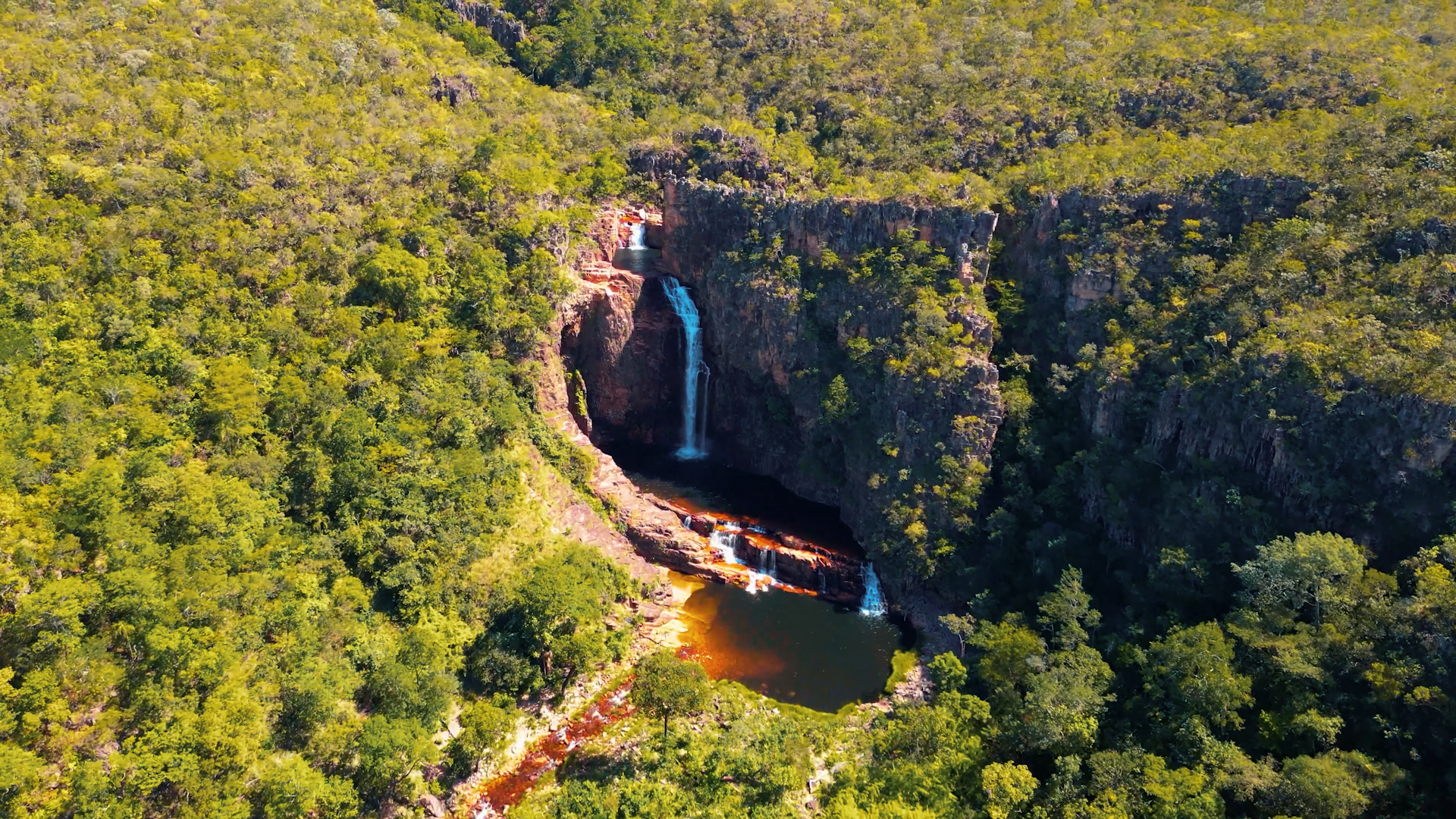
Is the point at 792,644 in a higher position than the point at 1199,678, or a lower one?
lower

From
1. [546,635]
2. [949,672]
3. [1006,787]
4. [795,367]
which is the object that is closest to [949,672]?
[949,672]

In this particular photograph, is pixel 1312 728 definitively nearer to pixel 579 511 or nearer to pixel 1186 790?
pixel 1186 790

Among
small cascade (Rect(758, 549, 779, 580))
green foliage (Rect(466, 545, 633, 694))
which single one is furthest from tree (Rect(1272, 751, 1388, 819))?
green foliage (Rect(466, 545, 633, 694))

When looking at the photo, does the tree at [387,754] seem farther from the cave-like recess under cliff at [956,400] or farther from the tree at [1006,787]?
the cave-like recess under cliff at [956,400]

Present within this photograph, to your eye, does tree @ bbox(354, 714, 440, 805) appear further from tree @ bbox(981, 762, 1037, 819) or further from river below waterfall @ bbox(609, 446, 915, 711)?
tree @ bbox(981, 762, 1037, 819)

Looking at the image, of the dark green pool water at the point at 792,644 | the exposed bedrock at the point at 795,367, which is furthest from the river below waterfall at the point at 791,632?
the exposed bedrock at the point at 795,367

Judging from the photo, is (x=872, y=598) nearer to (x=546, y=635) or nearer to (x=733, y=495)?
(x=733, y=495)

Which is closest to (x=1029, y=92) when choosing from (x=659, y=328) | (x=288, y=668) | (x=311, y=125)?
(x=659, y=328)
